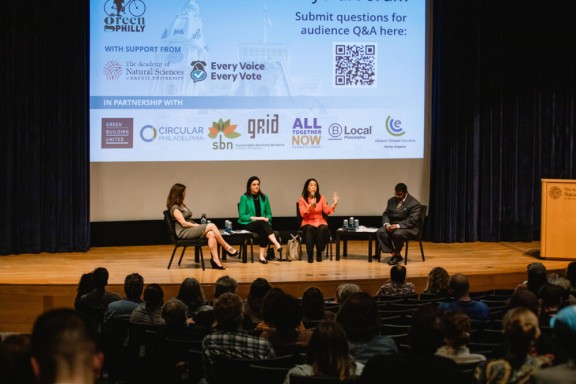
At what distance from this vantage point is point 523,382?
126 inches

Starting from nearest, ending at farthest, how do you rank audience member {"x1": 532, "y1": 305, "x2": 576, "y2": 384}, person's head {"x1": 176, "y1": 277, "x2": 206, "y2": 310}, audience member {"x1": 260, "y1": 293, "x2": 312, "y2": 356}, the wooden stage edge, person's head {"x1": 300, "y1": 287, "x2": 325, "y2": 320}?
audience member {"x1": 532, "y1": 305, "x2": 576, "y2": 384}, audience member {"x1": 260, "y1": 293, "x2": 312, "y2": 356}, person's head {"x1": 300, "y1": 287, "x2": 325, "y2": 320}, person's head {"x1": 176, "y1": 277, "x2": 206, "y2": 310}, the wooden stage edge

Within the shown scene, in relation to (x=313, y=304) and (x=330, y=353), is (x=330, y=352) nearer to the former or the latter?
(x=330, y=353)

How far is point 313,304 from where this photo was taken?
4.71 metres

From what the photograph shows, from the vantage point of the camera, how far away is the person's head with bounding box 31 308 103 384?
2.00 metres

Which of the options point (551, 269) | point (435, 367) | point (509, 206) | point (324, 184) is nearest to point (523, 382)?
point (435, 367)

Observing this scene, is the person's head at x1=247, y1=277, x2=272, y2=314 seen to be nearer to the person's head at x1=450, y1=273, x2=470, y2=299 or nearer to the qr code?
the person's head at x1=450, y1=273, x2=470, y2=299

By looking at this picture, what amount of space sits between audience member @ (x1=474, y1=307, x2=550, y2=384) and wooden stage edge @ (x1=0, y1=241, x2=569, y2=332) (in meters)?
4.36

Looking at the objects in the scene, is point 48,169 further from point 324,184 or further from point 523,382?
point 523,382

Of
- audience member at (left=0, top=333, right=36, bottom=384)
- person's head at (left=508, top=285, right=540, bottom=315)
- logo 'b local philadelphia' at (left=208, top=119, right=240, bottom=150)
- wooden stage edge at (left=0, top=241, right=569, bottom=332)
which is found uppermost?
logo 'b local philadelphia' at (left=208, top=119, right=240, bottom=150)

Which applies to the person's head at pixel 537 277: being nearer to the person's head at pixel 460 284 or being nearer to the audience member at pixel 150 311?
the person's head at pixel 460 284

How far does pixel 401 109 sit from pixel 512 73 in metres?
1.60

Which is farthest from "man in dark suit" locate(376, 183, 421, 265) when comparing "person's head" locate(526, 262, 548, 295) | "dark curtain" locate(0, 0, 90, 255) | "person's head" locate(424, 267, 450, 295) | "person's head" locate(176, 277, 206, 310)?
"person's head" locate(176, 277, 206, 310)

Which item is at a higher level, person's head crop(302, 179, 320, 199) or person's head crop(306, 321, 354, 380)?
person's head crop(302, 179, 320, 199)

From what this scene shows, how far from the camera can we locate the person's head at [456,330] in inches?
146
